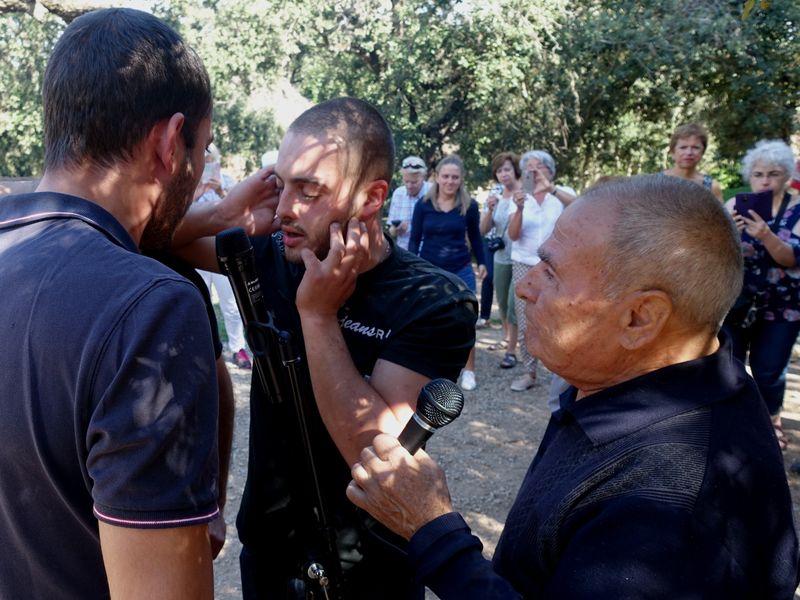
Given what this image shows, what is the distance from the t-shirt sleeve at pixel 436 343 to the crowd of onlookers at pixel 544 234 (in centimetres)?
56

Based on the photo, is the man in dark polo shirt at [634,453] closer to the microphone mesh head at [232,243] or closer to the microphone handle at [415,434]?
the microphone handle at [415,434]

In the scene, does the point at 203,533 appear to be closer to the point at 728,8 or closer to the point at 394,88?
the point at 728,8

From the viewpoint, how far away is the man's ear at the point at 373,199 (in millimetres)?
2182

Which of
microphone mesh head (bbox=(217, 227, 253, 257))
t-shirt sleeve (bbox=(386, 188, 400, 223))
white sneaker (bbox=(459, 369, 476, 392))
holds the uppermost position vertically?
microphone mesh head (bbox=(217, 227, 253, 257))

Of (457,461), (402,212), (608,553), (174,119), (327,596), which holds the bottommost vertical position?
(457,461)

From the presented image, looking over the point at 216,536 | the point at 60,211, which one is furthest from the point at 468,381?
the point at 60,211

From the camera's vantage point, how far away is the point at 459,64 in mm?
15531

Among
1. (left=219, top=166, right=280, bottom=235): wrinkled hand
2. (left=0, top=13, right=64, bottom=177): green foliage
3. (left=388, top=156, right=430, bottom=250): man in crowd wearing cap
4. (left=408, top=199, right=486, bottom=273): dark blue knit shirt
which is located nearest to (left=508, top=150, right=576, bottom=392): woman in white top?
(left=408, top=199, right=486, bottom=273): dark blue knit shirt

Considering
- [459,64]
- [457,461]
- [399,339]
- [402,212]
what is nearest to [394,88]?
[459,64]

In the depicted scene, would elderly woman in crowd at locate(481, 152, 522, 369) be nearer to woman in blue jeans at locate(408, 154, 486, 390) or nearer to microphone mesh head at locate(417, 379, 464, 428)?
woman in blue jeans at locate(408, 154, 486, 390)

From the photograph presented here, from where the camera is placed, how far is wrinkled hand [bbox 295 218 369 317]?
1874mm

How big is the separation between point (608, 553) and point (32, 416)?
1.02 meters

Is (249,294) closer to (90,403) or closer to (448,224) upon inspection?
(90,403)

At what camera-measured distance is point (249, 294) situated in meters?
1.81
